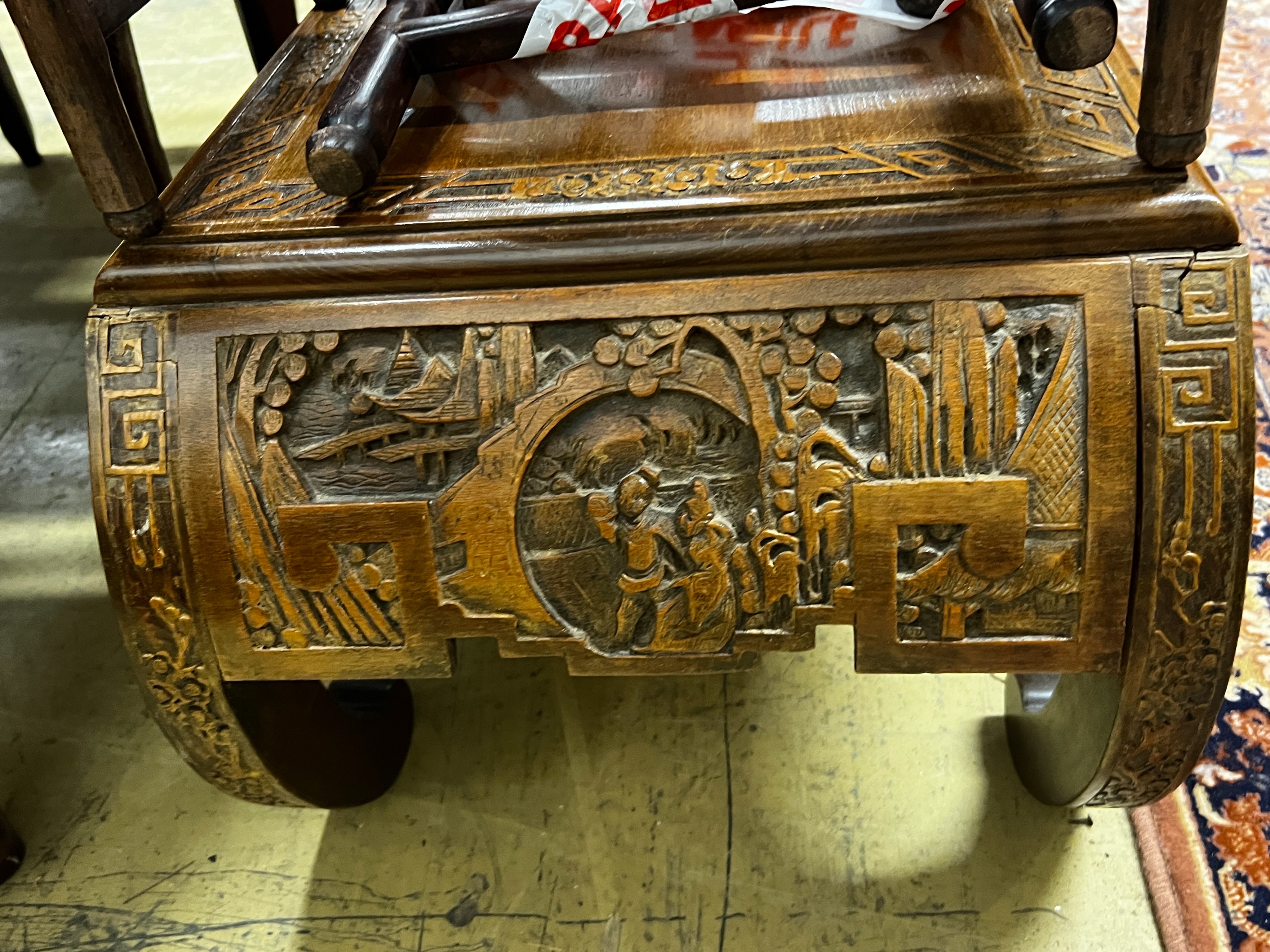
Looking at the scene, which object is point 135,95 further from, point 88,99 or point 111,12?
point 88,99

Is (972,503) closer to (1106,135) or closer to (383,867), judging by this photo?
(1106,135)

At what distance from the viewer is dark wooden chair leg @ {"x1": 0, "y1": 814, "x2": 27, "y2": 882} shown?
4.07 feet

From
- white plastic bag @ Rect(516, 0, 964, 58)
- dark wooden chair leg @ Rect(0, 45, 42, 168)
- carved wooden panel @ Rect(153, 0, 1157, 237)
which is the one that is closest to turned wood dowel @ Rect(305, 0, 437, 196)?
carved wooden panel @ Rect(153, 0, 1157, 237)

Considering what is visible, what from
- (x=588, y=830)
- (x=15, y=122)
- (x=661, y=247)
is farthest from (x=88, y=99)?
(x=15, y=122)

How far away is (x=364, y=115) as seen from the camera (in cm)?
95

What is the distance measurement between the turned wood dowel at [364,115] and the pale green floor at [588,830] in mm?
768

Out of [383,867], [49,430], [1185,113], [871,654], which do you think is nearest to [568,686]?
[383,867]

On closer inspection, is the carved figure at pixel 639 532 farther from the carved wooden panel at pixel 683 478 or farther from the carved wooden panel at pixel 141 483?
the carved wooden panel at pixel 141 483

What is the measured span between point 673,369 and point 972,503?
272mm

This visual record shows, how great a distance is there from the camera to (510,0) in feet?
3.69

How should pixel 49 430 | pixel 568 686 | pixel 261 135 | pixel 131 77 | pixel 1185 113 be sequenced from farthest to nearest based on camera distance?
pixel 49 430 → pixel 131 77 → pixel 568 686 → pixel 261 135 → pixel 1185 113

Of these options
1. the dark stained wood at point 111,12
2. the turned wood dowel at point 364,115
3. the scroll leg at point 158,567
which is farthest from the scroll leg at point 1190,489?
the dark stained wood at point 111,12

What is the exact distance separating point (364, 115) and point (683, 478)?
448 mm

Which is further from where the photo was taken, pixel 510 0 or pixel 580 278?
pixel 510 0
